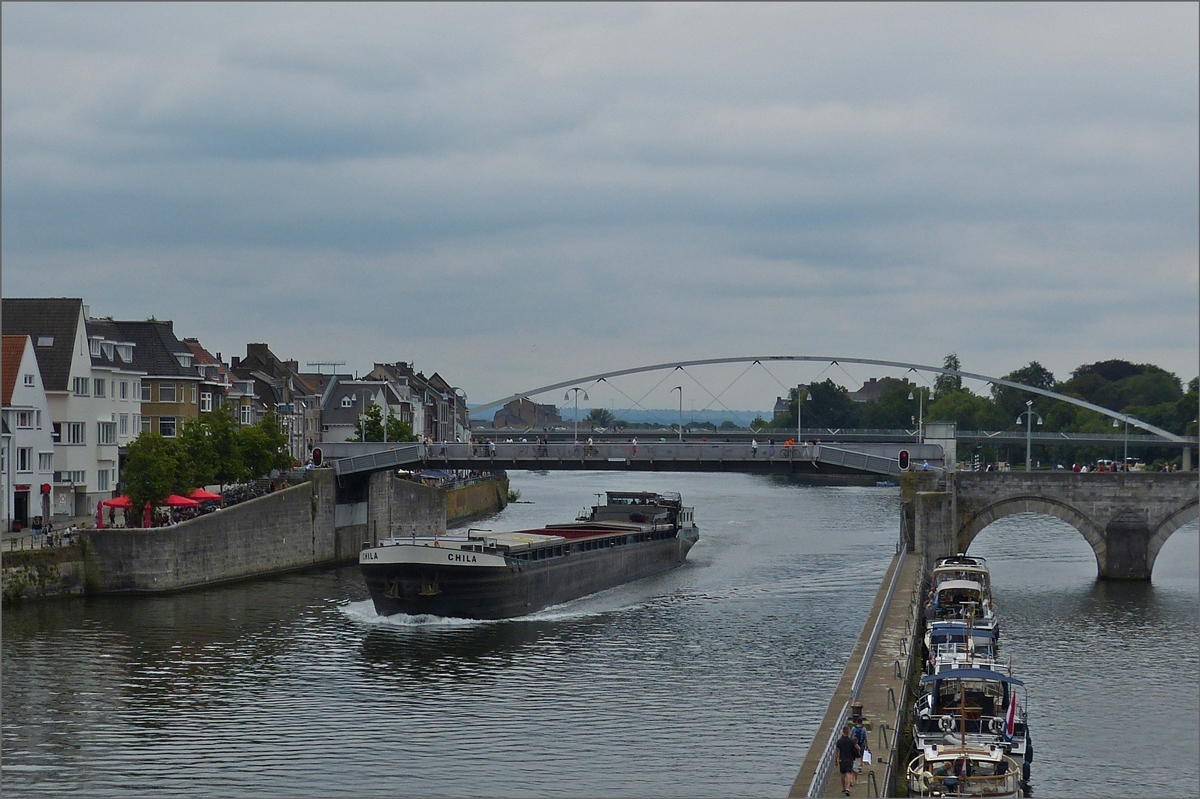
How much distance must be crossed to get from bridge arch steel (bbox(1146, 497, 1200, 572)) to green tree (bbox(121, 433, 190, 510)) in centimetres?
3980

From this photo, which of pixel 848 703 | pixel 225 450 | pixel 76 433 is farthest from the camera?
pixel 225 450

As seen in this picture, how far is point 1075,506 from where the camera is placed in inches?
2514

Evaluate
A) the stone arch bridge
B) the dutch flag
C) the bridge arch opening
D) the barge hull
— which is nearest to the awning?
the barge hull

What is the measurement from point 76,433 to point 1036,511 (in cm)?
4163

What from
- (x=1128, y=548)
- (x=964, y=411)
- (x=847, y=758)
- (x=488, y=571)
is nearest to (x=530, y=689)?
(x=488, y=571)

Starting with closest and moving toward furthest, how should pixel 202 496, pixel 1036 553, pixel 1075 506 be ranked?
pixel 1075 506, pixel 202 496, pixel 1036 553

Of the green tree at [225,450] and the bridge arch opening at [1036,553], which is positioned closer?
the bridge arch opening at [1036,553]

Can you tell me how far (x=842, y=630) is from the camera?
49.9 m

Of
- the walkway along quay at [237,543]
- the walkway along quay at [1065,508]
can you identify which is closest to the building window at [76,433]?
the walkway along quay at [237,543]

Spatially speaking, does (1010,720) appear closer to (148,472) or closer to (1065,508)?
(1065,508)

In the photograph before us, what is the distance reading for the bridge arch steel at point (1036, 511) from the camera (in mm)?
63688

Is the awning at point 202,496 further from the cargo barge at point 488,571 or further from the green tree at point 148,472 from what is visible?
the cargo barge at point 488,571

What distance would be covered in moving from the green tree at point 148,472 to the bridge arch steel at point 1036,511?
32494mm

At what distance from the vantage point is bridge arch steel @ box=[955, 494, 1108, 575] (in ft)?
209
